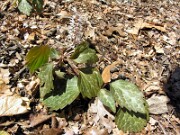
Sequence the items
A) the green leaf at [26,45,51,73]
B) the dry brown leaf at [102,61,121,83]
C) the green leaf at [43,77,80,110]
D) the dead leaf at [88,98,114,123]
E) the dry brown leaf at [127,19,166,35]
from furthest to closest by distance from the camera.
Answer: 1. the dry brown leaf at [127,19,166,35]
2. the dry brown leaf at [102,61,121,83]
3. the dead leaf at [88,98,114,123]
4. the green leaf at [43,77,80,110]
5. the green leaf at [26,45,51,73]

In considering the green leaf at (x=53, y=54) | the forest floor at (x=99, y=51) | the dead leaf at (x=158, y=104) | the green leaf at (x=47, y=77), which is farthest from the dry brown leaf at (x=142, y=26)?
the green leaf at (x=47, y=77)

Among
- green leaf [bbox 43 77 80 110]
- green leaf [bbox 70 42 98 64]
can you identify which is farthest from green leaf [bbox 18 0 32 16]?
green leaf [bbox 43 77 80 110]

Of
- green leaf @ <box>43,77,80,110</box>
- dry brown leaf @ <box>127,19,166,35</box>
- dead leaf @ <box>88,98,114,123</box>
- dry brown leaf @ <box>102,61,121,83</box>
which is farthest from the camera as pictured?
dry brown leaf @ <box>127,19,166,35</box>

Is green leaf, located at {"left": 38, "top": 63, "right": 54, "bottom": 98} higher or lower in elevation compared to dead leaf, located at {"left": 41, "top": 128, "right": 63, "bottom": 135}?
higher

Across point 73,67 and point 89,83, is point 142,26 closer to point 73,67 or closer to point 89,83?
point 73,67

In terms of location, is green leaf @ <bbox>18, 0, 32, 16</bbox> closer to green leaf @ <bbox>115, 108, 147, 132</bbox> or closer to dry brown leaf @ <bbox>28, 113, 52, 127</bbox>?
dry brown leaf @ <bbox>28, 113, 52, 127</bbox>

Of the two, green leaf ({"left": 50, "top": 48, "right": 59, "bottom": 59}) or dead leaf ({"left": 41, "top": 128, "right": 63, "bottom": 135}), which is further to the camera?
green leaf ({"left": 50, "top": 48, "right": 59, "bottom": 59})

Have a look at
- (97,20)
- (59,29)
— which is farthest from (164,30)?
(59,29)

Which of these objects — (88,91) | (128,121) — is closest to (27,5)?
(88,91)
